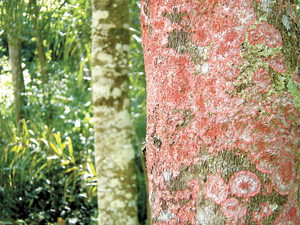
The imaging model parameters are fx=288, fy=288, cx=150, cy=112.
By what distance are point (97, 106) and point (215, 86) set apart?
3.23 feet

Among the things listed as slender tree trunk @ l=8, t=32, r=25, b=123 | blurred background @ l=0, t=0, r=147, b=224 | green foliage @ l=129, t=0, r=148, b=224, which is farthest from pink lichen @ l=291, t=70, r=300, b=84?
slender tree trunk @ l=8, t=32, r=25, b=123

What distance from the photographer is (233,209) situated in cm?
45

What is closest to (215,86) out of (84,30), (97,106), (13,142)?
(97,106)

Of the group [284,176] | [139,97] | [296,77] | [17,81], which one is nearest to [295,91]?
[296,77]

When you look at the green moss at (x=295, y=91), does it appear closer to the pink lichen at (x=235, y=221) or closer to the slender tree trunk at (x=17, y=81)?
the pink lichen at (x=235, y=221)

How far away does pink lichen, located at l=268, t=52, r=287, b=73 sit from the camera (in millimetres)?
458

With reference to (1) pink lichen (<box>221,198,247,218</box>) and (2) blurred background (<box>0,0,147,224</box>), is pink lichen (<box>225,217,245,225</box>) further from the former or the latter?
(2) blurred background (<box>0,0,147,224</box>)

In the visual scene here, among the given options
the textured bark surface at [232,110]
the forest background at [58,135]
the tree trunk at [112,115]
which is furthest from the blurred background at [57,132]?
the textured bark surface at [232,110]

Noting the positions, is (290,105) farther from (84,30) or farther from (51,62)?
(51,62)

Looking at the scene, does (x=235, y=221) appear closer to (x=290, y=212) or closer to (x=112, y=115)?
(x=290, y=212)

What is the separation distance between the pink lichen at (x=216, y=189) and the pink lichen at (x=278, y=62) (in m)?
0.20

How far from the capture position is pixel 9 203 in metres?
2.25

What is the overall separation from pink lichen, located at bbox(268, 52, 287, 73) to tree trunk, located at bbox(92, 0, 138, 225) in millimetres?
990

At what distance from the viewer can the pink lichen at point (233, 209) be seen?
0.45 meters
